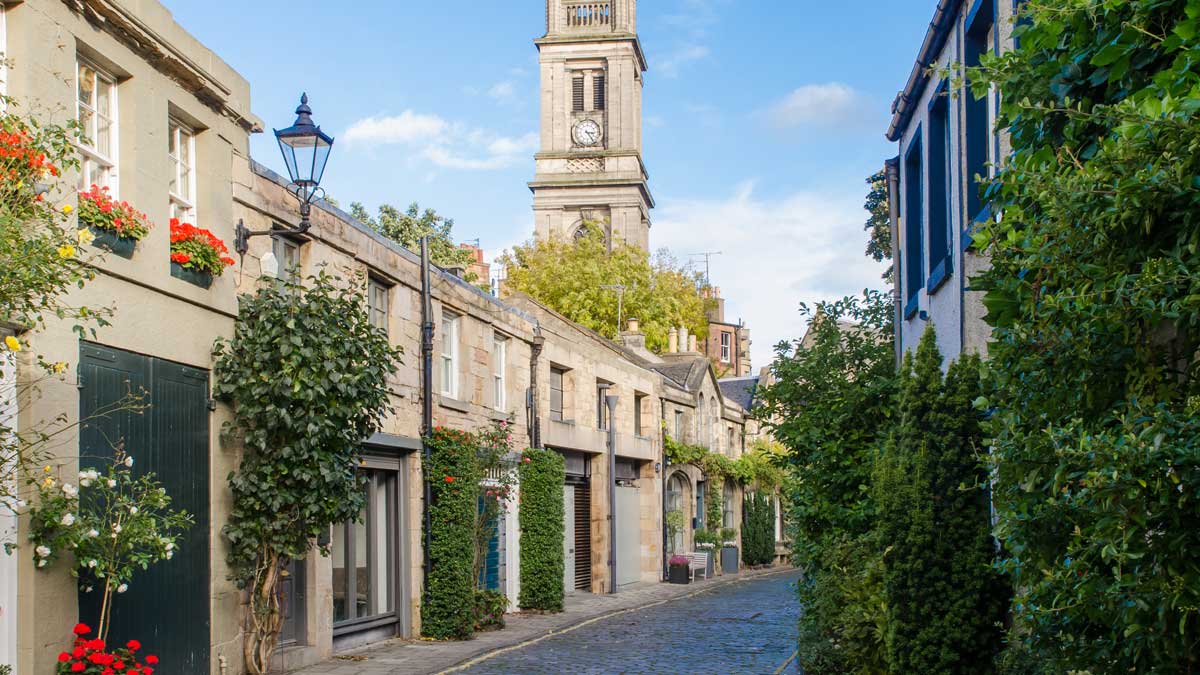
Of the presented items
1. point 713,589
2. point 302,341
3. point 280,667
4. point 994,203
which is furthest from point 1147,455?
point 713,589

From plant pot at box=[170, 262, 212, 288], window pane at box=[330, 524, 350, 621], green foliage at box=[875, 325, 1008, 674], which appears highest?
plant pot at box=[170, 262, 212, 288]

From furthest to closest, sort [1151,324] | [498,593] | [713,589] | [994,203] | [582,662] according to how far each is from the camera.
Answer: [713,589] < [498,593] < [582,662] < [994,203] < [1151,324]

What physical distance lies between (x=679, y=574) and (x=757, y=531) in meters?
10.6

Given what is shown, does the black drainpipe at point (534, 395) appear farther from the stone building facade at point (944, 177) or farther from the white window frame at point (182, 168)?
the white window frame at point (182, 168)

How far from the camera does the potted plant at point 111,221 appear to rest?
388 inches

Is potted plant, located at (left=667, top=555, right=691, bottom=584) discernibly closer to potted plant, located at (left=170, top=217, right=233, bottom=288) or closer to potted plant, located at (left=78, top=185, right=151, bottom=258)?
potted plant, located at (left=170, top=217, right=233, bottom=288)

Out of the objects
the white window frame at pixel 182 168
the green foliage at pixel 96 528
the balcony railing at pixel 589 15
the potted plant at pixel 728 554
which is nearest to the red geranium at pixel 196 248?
the white window frame at pixel 182 168

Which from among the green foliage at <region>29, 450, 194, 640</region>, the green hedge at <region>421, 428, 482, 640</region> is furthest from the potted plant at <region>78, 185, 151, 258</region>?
the green hedge at <region>421, 428, 482, 640</region>

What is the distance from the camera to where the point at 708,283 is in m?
Result: 70.9

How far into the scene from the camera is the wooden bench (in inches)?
1294

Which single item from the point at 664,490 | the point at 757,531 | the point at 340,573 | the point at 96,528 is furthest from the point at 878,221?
the point at 96,528

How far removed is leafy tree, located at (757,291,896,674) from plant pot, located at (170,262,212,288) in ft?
21.1

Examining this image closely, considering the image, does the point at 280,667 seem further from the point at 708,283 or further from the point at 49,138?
the point at 708,283

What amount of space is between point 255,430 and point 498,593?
746cm
